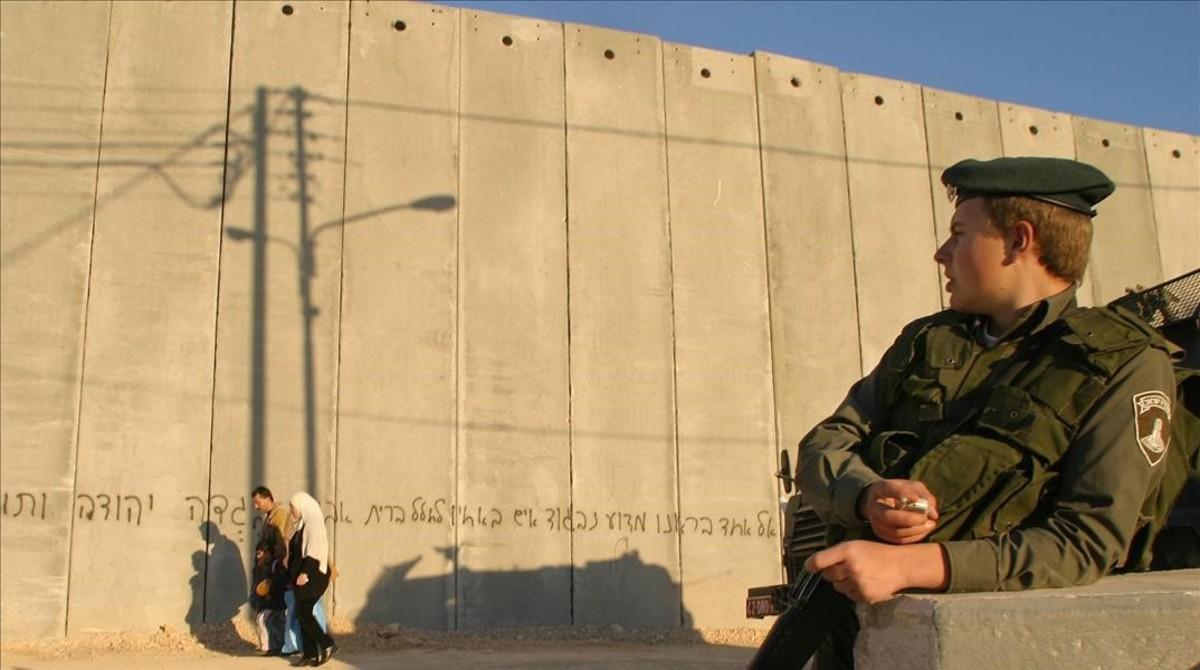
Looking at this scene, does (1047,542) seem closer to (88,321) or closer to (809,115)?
(88,321)

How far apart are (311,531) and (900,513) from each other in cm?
790

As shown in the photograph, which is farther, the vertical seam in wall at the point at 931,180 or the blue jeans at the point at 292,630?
the vertical seam in wall at the point at 931,180

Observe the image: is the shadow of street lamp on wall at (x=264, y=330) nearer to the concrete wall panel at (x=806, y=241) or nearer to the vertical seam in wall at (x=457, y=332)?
the vertical seam in wall at (x=457, y=332)

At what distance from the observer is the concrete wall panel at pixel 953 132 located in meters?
13.2

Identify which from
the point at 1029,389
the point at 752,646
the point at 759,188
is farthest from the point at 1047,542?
the point at 759,188

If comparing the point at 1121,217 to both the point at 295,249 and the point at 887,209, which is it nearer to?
the point at 887,209

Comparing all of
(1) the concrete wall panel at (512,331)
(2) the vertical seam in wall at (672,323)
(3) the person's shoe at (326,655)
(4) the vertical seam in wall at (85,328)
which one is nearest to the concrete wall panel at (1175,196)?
(2) the vertical seam in wall at (672,323)

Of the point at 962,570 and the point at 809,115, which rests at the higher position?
the point at 809,115

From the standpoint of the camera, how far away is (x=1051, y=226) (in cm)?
190

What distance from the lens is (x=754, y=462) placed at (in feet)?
37.9

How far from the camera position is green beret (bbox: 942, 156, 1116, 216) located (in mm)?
1876

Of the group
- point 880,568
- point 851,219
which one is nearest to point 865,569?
point 880,568

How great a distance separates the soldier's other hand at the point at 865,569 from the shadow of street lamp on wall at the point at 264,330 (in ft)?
29.5

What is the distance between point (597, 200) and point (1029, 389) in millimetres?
10034
